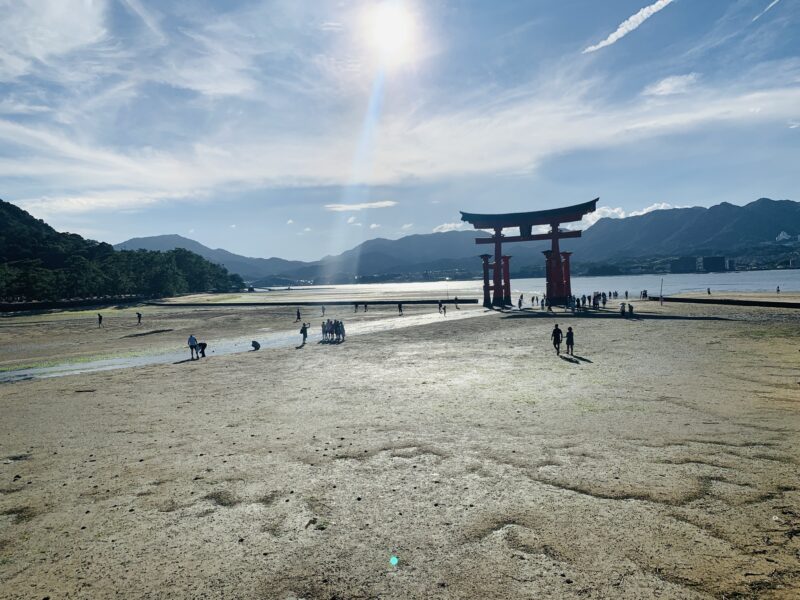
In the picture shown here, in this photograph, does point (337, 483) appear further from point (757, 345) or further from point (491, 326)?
point (491, 326)

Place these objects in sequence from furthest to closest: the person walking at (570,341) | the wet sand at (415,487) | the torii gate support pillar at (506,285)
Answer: the torii gate support pillar at (506,285)
the person walking at (570,341)
the wet sand at (415,487)

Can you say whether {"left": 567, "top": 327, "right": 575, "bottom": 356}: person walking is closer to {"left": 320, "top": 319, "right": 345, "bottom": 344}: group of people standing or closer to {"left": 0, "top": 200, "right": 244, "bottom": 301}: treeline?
{"left": 320, "top": 319, "right": 345, "bottom": 344}: group of people standing

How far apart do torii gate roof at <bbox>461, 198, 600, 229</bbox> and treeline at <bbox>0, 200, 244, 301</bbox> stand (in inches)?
3110

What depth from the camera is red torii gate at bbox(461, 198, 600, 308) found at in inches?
2117

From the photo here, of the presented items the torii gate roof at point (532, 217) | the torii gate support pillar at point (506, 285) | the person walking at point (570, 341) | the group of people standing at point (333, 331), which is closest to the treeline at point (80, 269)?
the group of people standing at point (333, 331)

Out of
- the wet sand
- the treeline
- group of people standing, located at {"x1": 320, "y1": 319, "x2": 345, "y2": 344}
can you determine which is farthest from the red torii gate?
the treeline

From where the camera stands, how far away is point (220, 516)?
741 centimetres

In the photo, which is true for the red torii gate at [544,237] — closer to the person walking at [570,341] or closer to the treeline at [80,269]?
the person walking at [570,341]

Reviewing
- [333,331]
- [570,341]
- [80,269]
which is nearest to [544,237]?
[333,331]

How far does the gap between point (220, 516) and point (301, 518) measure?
151cm

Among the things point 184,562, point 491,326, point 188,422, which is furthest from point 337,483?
point 491,326

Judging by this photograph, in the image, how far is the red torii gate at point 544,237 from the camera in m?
53.8

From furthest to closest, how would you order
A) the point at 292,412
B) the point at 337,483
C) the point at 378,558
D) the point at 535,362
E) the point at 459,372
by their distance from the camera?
the point at 535,362, the point at 459,372, the point at 292,412, the point at 337,483, the point at 378,558

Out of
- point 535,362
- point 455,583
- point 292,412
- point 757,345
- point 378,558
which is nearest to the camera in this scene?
point 455,583
